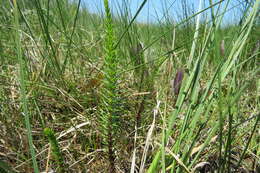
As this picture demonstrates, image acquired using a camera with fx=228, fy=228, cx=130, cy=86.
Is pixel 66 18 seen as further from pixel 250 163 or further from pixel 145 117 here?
pixel 250 163

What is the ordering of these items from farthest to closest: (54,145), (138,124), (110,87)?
(138,124) < (110,87) < (54,145)

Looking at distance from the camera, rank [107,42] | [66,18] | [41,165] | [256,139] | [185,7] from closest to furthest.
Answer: [107,42], [41,165], [256,139], [185,7], [66,18]

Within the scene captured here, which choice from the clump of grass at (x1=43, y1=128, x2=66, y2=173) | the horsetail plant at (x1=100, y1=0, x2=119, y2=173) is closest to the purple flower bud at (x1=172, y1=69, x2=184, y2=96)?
the horsetail plant at (x1=100, y1=0, x2=119, y2=173)

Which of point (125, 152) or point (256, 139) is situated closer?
point (125, 152)

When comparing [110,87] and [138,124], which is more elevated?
[110,87]

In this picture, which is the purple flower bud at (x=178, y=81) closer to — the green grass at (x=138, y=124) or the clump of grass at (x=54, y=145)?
the green grass at (x=138, y=124)

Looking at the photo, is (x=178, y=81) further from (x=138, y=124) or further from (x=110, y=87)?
(x=110, y=87)

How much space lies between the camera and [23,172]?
2.25ft

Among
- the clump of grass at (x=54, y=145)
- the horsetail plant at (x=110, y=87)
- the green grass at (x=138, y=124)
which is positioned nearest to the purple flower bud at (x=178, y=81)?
the green grass at (x=138, y=124)

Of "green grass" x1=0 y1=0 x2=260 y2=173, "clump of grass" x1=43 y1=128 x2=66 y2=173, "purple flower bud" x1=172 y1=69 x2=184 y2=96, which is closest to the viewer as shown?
"clump of grass" x1=43 y1=128 x2=66 y2=173

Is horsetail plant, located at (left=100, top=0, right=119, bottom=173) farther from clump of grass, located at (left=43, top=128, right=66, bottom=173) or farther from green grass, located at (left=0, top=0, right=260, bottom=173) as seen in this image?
clump of grass, located at (left=43, top=128, right=66, bottom=173)

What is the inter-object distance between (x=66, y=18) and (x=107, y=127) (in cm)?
125

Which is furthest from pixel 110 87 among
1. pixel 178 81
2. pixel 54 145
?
pixel 178 81

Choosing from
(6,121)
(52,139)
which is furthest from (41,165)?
(52,139)
